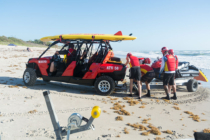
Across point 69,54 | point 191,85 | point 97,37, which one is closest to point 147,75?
point 191,85

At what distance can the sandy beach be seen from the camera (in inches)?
137

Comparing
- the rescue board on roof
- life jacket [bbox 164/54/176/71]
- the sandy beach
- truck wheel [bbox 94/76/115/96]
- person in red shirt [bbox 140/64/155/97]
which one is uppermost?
the rescue board on roof

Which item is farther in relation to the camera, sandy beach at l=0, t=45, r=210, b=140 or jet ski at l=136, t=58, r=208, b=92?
jet ski at l=136, t=58, r=208, b=92

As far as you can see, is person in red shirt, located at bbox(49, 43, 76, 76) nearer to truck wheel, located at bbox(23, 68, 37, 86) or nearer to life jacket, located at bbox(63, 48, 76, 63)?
life jacket, located at bbox(63, 48, 76, 63)

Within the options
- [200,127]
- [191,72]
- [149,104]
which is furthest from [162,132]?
[191,72]

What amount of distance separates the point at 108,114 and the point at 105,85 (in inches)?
75.3

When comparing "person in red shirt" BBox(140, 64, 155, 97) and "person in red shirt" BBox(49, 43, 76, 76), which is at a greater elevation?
"person in red shirt" BBox(49, 43, 76, 76)

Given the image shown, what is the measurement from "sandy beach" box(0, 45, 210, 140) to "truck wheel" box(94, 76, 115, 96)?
0.74 feet

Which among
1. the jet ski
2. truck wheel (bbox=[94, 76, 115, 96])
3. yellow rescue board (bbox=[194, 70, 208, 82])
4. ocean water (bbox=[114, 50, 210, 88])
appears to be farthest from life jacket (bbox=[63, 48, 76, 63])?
ocean water (bbox=[114, 50, 210, 88])

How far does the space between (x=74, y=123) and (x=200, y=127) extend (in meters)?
3.08

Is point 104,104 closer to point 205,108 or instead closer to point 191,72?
point 205,108

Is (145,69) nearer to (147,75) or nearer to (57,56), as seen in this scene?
(147,75)

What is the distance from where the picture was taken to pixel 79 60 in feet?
23.4

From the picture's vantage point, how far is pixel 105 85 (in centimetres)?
639
